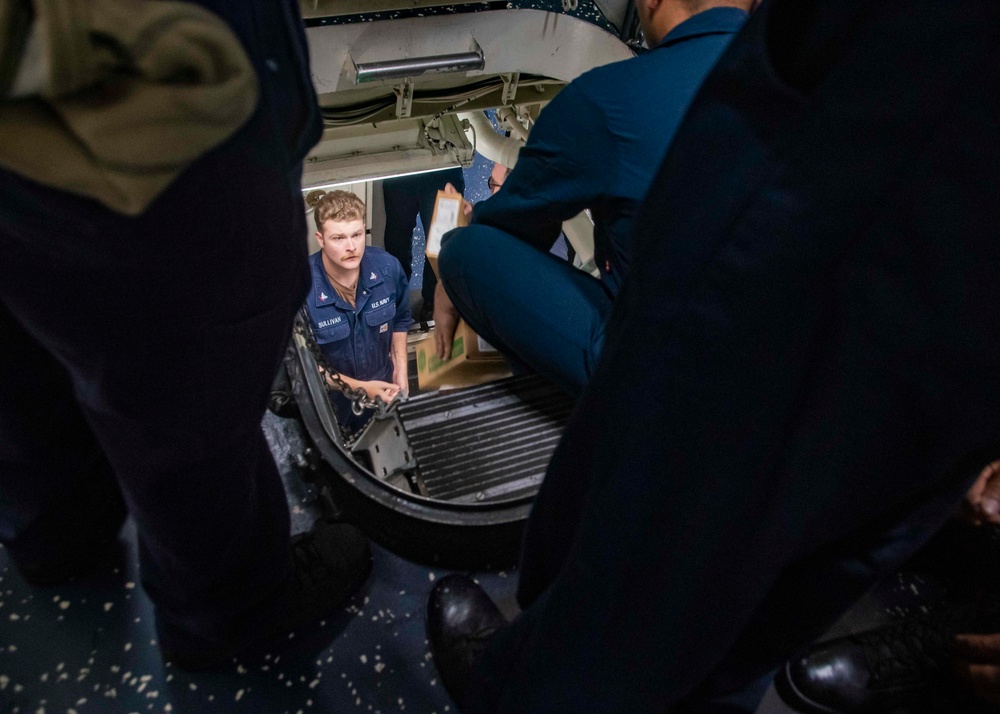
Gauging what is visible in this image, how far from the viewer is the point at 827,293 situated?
640 mm

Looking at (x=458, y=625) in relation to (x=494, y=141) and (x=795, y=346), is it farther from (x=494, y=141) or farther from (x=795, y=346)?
(x=494, y=141)

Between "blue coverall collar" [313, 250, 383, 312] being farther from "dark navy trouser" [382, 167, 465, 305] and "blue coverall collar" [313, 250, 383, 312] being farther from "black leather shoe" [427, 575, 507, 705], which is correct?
"black leather shoe" [427, 575, 507, 705]

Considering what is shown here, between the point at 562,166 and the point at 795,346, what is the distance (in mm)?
1090

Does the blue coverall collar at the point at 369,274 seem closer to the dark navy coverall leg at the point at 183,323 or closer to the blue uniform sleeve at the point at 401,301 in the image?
the blue uniform sleeve at the point at 401,301

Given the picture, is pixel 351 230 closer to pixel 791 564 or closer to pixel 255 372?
pixel 255 372

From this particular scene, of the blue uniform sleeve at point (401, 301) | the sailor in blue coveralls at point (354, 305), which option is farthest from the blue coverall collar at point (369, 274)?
the blue uniform sleeve at point (401, 301)

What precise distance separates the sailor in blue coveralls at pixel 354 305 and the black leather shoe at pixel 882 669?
1612 mm

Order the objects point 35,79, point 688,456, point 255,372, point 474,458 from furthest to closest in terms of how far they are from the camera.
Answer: point 474,458 < point 255,372 < point 688,456 < point 35,79

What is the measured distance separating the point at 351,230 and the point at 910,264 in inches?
A: 94.0

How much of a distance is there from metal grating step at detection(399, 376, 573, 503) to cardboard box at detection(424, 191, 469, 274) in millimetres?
1106

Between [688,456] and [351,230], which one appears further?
[351,230]

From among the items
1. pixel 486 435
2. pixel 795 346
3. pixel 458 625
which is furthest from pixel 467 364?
pixel 795 346

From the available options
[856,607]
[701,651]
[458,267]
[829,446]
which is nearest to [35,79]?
[829,446]

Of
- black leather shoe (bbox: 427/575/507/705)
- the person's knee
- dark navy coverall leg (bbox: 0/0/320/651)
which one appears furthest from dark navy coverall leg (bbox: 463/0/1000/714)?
the person's knee
